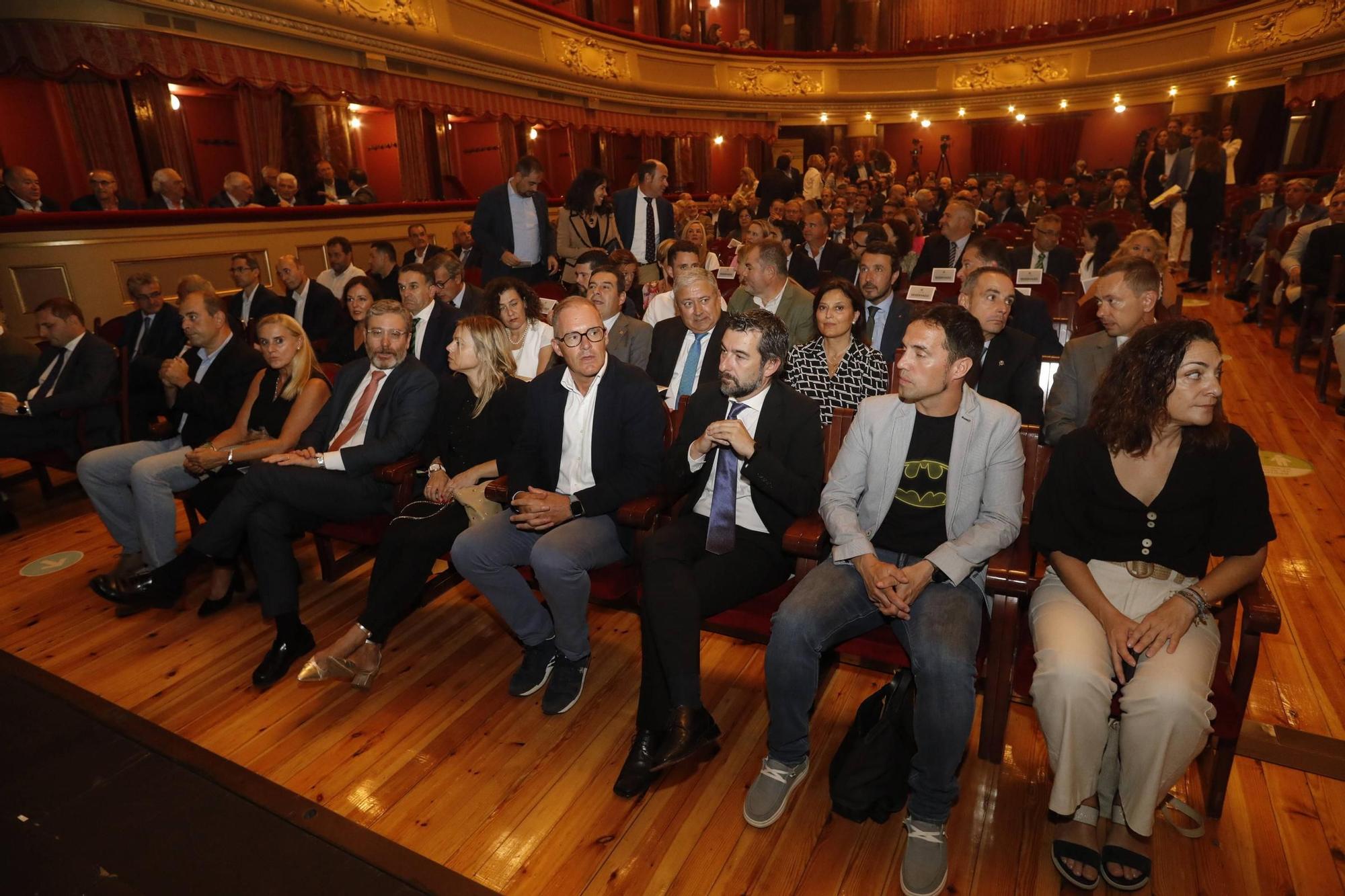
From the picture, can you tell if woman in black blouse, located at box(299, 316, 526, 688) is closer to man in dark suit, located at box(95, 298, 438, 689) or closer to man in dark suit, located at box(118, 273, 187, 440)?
man in dark suit, located at box(95, 298, 438, 689)

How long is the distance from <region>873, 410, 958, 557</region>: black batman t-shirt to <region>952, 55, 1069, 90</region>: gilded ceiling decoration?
17.1 m

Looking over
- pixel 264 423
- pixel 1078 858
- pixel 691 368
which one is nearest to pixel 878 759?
pixel 1078 858

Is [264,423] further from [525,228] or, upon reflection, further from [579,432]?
[525,228]

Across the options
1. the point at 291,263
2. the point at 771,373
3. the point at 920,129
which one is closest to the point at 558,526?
the point at 771,373

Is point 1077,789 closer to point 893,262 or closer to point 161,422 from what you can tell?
point 893,262

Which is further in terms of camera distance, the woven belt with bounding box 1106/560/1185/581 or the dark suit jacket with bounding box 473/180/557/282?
the dark suit jacket with bounding box 473/180/557/282

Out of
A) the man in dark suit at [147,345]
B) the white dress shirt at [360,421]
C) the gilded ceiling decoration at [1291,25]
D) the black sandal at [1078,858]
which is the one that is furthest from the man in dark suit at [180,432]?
the gilded ceiling decoration at [1291,25]

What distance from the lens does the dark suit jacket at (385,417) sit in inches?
111

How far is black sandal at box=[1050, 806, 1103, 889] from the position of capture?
5.48 ft

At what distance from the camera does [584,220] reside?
5.41 metres

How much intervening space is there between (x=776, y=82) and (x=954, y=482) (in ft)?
54.0

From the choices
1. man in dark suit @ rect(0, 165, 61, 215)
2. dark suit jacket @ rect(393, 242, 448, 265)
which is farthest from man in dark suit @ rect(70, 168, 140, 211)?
dark suit jacket @ rect(393, 242, 448, 265)

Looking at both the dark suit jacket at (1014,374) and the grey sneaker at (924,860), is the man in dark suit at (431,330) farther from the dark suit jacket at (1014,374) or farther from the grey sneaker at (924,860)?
the grey sneaker at (924,860)

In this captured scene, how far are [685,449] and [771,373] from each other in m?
0.36
